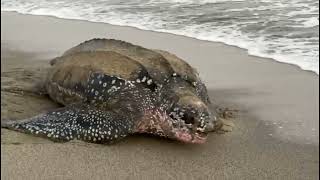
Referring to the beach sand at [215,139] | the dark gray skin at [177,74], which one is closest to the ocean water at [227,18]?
the beach sand at [215,139]

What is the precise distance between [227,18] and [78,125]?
335cm

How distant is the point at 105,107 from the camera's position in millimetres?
3205

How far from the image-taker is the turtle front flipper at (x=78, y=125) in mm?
2803

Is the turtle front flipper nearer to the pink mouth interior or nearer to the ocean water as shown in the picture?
the pink mouth interior

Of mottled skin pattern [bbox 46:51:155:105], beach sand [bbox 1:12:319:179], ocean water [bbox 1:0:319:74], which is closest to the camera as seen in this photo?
beach sand [bbox 1:12:319:179]

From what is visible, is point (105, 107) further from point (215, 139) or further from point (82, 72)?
point (215, 139)

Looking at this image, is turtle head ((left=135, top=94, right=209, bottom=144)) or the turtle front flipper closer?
the turtle front flipper

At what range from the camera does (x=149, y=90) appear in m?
3.19

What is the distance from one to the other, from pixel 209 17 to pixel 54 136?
362cm

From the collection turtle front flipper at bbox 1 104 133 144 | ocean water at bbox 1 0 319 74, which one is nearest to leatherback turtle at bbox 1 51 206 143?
turtle front flipper at bbox 1 104 133 144

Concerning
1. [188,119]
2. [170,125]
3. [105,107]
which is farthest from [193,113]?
[105,107]

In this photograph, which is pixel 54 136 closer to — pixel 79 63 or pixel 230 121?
pixel 79 63

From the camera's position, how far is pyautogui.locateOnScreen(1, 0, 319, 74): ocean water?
182 inches

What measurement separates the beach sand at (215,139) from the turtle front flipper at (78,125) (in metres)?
0.06
